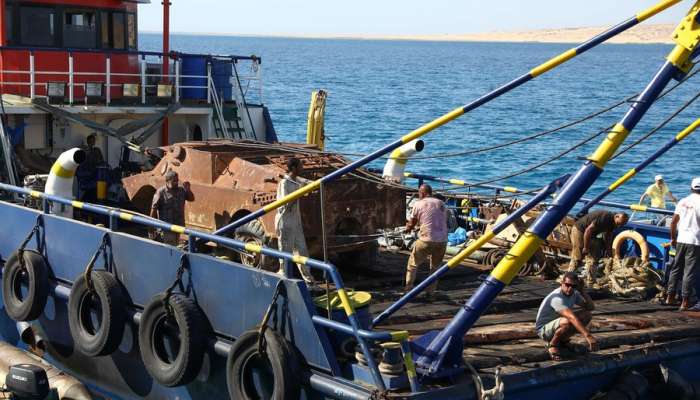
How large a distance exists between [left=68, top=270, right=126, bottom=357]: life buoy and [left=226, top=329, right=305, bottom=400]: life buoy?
5.95ft

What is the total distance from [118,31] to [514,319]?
8.49 m

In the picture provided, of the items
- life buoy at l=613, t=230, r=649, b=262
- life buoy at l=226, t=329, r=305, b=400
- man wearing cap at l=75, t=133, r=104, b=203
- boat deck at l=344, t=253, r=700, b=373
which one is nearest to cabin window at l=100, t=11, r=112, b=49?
man wearing cap at l=75, t=133, r=104, b=203

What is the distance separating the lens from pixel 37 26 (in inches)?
595

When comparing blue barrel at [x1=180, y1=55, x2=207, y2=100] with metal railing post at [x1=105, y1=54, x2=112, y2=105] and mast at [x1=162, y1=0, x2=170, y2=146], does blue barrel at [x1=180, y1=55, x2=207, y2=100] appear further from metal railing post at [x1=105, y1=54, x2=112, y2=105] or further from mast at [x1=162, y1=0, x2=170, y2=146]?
metal railing post at [x1=105, y1=54, x2=112, y2=105]

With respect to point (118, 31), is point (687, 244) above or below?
below

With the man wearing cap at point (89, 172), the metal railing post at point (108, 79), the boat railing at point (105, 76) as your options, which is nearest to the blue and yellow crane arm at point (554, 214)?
the man wearing cap at point (89, 172)

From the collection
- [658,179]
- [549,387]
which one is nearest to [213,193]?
[549,387]

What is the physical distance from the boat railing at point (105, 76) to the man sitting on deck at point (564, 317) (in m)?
7.65

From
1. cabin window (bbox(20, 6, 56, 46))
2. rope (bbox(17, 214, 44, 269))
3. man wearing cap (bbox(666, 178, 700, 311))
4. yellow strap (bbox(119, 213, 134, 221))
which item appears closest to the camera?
yellow strap (bbox(119, 213, 134, 221))

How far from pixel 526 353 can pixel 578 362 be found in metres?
0.45

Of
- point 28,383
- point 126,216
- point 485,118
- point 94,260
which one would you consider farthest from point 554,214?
point 485,118

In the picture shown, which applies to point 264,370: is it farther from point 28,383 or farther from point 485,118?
point 485,118

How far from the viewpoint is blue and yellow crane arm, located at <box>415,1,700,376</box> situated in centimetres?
840

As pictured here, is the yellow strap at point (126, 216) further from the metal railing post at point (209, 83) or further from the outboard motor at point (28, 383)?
the metal railing post at point (209, 83)
